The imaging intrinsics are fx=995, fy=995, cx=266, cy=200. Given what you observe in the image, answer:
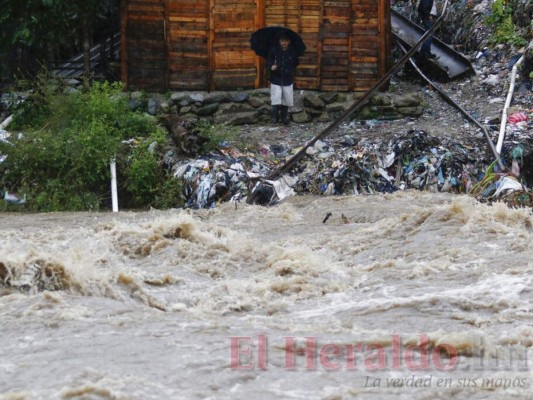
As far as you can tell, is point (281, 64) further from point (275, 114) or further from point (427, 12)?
point (427, 12)

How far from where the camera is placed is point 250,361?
5.83m

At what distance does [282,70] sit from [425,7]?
490 centimetres

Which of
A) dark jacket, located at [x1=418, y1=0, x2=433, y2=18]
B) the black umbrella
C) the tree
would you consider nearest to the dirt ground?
the black umbrella

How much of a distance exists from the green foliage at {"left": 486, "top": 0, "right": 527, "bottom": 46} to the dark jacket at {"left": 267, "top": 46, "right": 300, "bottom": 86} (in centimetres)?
477

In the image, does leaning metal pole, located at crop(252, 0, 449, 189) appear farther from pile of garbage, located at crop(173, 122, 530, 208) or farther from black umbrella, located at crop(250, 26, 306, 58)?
black umbrella, located at crop(250, 26, 306, 58)

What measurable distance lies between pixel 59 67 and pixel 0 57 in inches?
38.7

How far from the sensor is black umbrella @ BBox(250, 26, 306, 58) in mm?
15305

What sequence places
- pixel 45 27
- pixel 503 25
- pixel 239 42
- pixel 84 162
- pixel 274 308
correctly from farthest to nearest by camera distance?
1. pixel 503 25
2. pixel 239 42
3. pixel 45 27
4. pixel 84 162
5. pixel 274 308

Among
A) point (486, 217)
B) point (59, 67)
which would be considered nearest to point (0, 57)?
point (59, 67)

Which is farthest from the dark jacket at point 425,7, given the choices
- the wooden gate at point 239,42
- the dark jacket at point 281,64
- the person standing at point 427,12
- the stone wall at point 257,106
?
the dark jacket at point 281,64

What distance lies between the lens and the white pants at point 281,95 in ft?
50.4

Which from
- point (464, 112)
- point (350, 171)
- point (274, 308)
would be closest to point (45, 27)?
point (350, 171)

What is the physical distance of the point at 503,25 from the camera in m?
18.3

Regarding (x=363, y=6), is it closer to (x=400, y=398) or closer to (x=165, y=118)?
(x=165, y=118)
